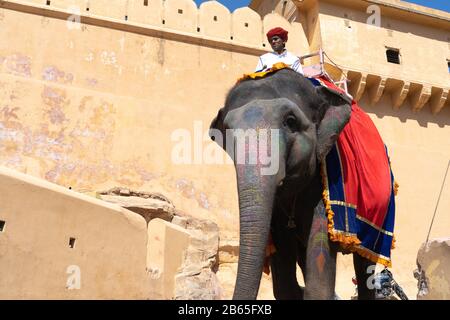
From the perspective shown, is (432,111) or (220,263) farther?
(432,111)

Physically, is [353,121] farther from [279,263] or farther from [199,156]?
[199,156]

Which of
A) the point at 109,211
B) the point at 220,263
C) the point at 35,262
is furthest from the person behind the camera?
the point at 220,263

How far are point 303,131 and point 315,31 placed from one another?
9.83 meters

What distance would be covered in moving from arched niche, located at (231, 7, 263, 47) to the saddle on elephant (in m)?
8.25

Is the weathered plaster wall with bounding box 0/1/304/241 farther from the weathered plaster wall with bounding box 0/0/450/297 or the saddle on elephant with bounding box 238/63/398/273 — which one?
the saddle on elephant with bounding box 238/63/398/273

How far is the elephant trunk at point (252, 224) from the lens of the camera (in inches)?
115

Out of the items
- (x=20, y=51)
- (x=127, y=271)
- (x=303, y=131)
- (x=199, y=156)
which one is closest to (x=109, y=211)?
(x=127, y=271)

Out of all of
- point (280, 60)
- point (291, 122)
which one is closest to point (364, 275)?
point (291, 122)

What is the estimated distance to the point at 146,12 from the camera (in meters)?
11.7

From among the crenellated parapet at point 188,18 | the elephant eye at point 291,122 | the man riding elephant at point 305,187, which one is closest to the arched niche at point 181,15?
the crenellated parapet at point 188,18

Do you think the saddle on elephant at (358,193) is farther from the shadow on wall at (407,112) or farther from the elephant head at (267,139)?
the shadow on wall at (407,112)

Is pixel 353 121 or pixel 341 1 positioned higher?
pixel 341 1

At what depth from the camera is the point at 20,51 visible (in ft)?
34.0

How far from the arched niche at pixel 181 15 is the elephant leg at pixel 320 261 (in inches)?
354
